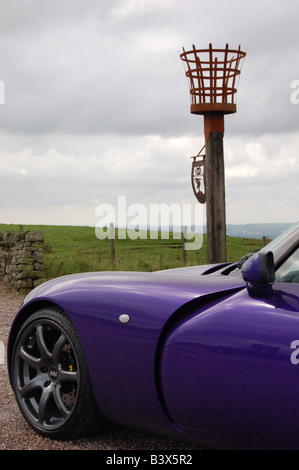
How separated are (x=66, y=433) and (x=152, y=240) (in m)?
31.9

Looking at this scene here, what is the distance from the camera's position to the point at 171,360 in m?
3.07

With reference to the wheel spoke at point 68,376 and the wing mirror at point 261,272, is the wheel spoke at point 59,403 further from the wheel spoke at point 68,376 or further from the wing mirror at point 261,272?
the wing mirror at point 261,272

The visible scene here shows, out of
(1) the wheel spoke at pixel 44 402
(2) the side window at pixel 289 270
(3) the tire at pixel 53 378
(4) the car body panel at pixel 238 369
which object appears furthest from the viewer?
(1) the wheel spoke at pixel 44 402

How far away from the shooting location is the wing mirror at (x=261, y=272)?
281 cm

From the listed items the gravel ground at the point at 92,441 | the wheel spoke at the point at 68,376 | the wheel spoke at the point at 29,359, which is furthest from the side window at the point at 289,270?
the wheel spoke at the point at 29,359

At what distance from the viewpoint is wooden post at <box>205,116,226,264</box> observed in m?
9.32

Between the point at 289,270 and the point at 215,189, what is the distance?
20.9ft

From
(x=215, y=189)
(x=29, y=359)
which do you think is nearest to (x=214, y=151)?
(x=215, y=189)

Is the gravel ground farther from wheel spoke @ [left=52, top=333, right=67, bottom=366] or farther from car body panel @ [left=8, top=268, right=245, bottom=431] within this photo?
wheel spoke @ [left=52, top=333, right=67, bottom=366]

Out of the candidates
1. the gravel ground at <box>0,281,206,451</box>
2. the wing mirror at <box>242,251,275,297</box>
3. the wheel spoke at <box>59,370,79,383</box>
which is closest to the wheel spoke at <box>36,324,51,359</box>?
the wheel spoke at <box>59,370,79,383</box>

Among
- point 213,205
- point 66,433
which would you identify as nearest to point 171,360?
point 66,433

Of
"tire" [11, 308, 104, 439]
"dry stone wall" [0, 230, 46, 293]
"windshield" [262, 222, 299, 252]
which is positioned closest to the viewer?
"windshield" [262, 222, 299, 252]

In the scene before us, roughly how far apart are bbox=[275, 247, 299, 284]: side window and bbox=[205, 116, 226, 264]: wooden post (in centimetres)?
624

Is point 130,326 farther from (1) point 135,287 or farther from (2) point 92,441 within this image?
(2) point 92,441
